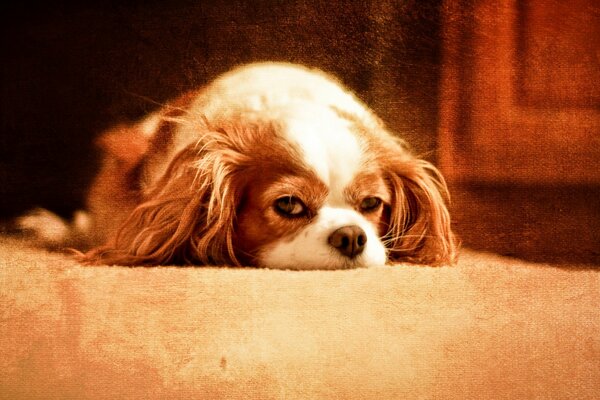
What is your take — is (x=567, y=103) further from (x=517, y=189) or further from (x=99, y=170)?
(x=99, y=170)

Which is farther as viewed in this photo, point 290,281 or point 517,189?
point 517,189

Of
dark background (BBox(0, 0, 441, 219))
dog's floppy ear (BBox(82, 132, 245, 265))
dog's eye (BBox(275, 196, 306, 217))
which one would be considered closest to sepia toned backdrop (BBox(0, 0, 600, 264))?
dark background (BBox(0, 0, 441, 219))

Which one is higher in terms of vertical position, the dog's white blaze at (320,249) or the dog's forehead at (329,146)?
the dog's forehead at (329,146)

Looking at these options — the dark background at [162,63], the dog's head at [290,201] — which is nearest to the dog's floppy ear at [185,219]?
the dog's head at [290,201]

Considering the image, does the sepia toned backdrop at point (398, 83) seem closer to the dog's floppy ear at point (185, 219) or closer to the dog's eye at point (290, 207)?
the dog's floppy ear at point (185, 219)

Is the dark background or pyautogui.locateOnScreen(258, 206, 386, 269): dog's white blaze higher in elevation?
the dark background

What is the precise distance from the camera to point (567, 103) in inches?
44.7

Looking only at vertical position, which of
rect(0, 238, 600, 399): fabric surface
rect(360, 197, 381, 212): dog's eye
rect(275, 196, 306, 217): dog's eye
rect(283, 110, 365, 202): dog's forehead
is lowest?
rect(0, 238, 600, 399): fabric surface

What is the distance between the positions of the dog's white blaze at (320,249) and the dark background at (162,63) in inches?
8.0

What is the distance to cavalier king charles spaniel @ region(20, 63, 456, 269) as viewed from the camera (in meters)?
1.07

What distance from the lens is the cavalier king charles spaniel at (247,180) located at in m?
1.07

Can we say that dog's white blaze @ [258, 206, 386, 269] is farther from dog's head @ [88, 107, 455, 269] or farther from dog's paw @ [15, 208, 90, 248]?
dog's paw @ [15, 208, 90, 248]

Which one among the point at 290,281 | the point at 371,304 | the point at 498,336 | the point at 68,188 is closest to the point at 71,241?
the point at 68,188

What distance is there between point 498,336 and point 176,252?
586 millimetres
